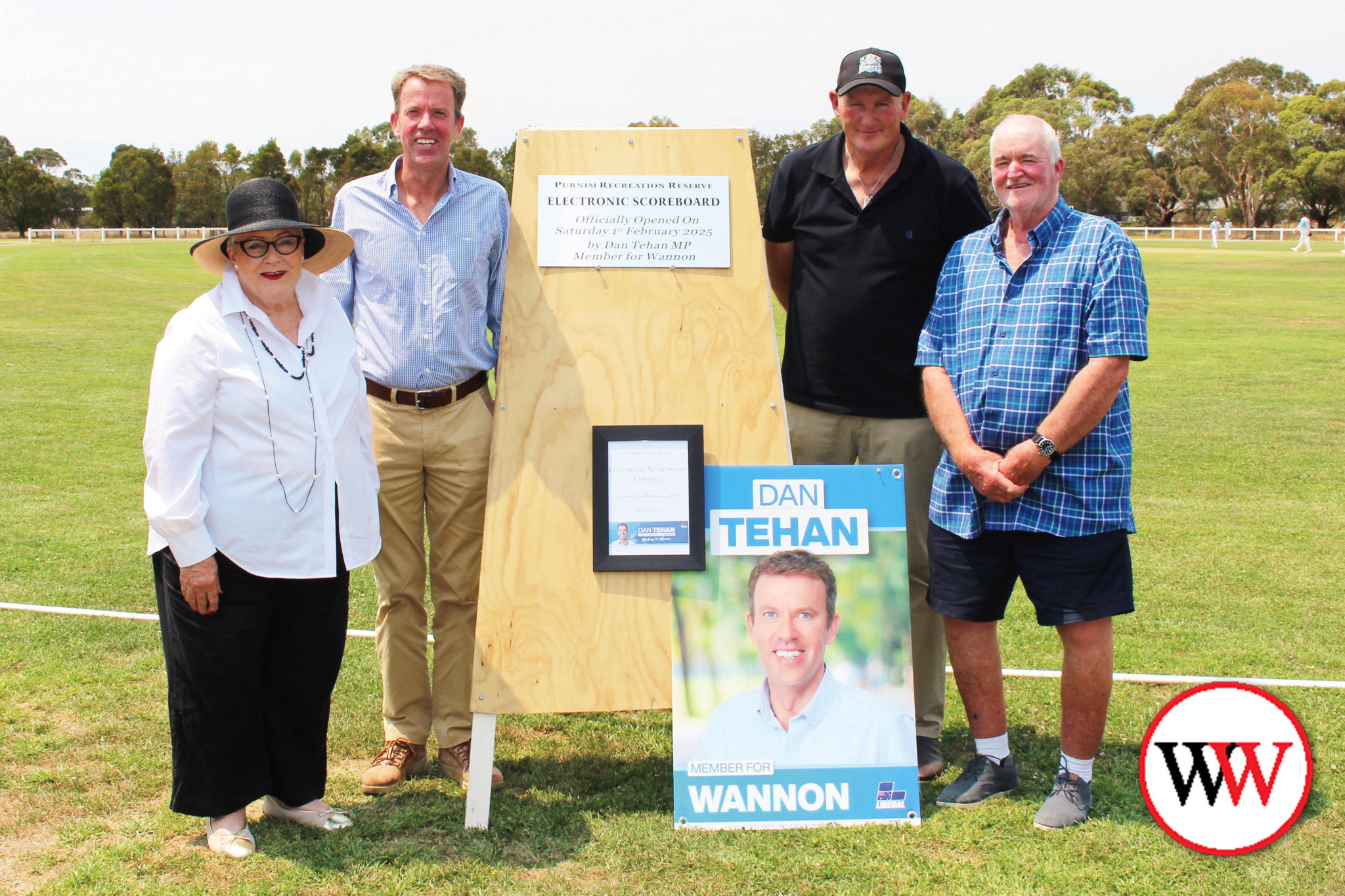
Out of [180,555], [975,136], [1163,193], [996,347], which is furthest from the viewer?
[975,136]

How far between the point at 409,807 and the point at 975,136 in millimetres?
83665

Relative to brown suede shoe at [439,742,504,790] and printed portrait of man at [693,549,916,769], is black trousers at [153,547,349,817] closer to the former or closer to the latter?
brown suede shoe at [439,742,504,790]

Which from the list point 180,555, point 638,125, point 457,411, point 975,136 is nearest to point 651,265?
point 638,125

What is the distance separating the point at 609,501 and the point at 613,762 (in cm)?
107

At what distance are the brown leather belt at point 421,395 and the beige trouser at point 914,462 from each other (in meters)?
1.17

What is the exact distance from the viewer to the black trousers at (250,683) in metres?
3.20

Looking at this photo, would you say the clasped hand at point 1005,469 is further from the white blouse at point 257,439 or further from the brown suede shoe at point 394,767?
the brown suede shoe at point 394,767

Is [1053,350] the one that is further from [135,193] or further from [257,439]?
[135,193]

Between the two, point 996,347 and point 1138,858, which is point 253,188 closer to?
point 996,347

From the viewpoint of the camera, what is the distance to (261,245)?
3186 mm

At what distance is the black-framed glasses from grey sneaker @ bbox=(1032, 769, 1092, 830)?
9.31ft

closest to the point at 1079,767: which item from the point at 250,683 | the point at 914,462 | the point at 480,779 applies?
the point at 914,462

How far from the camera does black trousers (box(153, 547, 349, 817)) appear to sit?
3201 millimetres

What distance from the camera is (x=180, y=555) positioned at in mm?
3043
